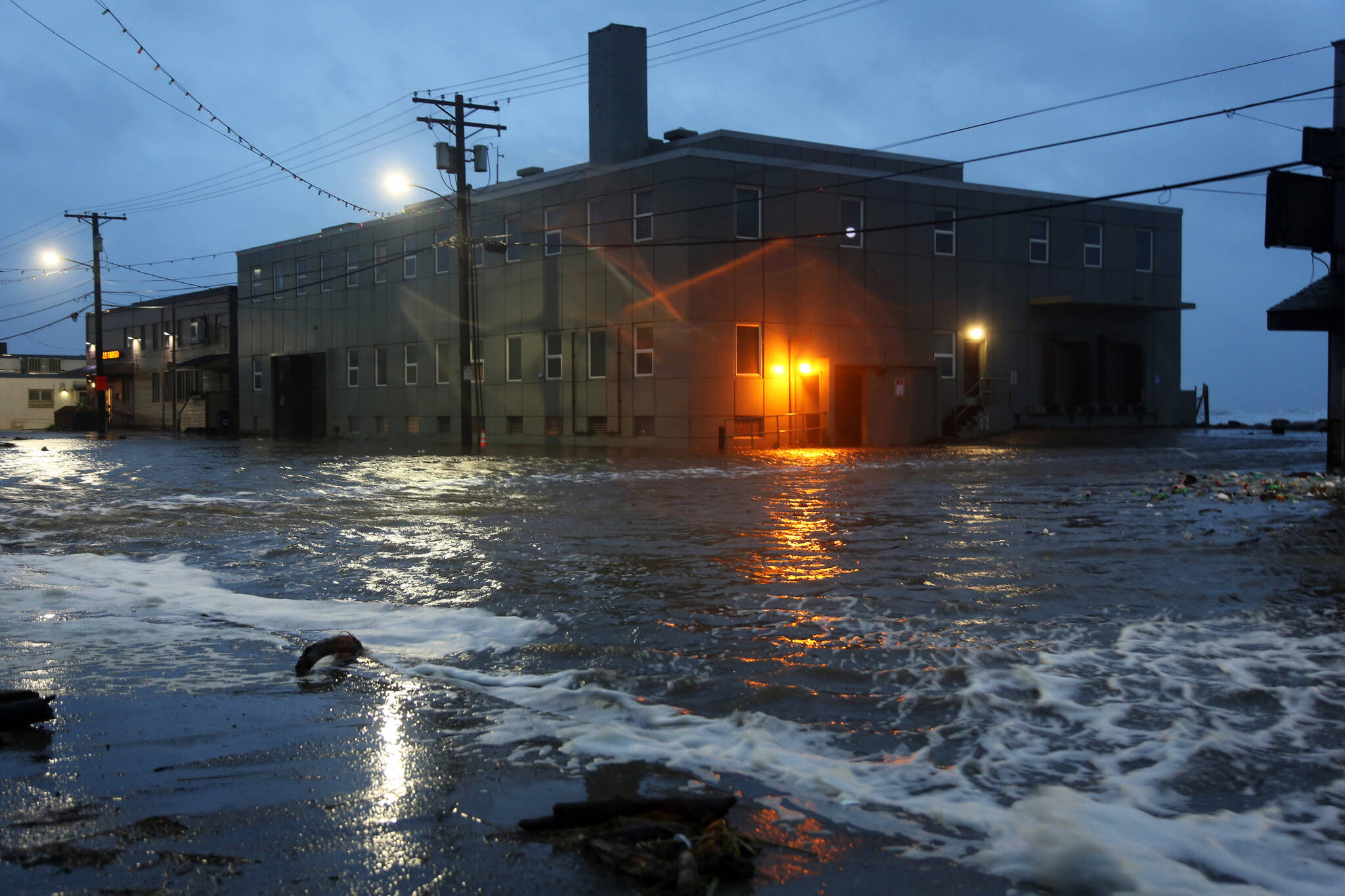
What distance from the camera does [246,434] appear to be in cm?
5809

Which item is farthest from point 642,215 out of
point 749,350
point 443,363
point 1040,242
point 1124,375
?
point 1124,375

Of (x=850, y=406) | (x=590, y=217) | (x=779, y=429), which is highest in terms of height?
(x=590, y=217)

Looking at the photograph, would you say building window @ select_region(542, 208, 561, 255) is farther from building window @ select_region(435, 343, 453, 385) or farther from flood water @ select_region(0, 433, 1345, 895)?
flood water @ select_region(0, 433, 1345, 895)

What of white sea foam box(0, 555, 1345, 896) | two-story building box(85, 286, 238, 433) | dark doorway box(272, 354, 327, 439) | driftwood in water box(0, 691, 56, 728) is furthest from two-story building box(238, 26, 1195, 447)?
driftwood in water box(0, 691, 56, 728)

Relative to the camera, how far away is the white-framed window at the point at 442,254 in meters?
43.6

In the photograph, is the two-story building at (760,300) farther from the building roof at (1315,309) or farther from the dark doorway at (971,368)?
the building roof at (1315,309)

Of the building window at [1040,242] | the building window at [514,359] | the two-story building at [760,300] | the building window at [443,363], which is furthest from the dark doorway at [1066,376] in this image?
the building window at [443,363]

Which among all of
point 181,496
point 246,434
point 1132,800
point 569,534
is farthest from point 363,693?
point 246,434

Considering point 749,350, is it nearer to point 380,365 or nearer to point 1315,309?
point 1315,309

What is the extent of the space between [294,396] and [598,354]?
2499 cm

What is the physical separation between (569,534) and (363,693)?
23.2 ft

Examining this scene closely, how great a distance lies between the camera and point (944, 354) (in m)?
39.0

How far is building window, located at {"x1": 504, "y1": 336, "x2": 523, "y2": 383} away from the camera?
132ft

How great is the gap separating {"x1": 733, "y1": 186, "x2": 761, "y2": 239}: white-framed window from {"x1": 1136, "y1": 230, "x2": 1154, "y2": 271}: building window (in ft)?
58.8
